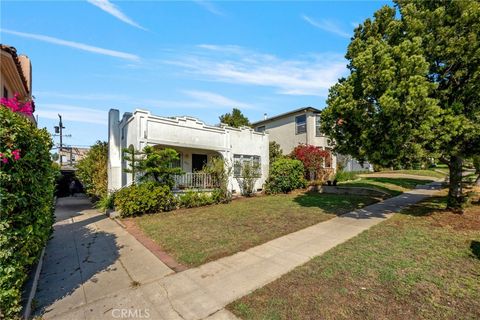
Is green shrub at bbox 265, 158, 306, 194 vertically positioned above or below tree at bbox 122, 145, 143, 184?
below

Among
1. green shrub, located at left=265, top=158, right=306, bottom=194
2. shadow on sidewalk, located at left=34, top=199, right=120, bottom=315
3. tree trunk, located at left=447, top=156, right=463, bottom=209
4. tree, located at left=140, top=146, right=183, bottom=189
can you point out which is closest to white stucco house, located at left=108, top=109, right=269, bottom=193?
green shrub, located at left=265, top=158, right=306, bottom=194

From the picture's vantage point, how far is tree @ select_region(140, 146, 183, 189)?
10977 millimetres

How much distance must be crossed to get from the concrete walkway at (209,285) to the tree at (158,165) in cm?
525

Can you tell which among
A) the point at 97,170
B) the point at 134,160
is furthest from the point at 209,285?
the point at 97,170

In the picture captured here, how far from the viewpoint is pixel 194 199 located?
12680mm

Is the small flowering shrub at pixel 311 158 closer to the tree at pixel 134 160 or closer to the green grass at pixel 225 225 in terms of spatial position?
the green grass at pixel 225 225

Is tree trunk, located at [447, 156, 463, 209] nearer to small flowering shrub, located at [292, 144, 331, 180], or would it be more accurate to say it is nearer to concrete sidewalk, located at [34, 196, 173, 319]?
small flowering shrub, located at [292, 144, 331, 180]

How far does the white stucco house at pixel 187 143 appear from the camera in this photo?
40.5ft

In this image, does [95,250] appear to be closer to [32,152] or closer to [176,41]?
[32,152]

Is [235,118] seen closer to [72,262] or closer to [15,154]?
[72,262]

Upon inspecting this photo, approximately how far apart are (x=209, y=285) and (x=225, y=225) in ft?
13.5

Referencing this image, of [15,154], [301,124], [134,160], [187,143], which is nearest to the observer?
[15,154]

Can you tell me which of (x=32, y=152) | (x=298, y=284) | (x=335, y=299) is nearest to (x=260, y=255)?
(x=298, y=284)

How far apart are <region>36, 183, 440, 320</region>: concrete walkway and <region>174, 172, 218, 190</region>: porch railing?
7137 mm
